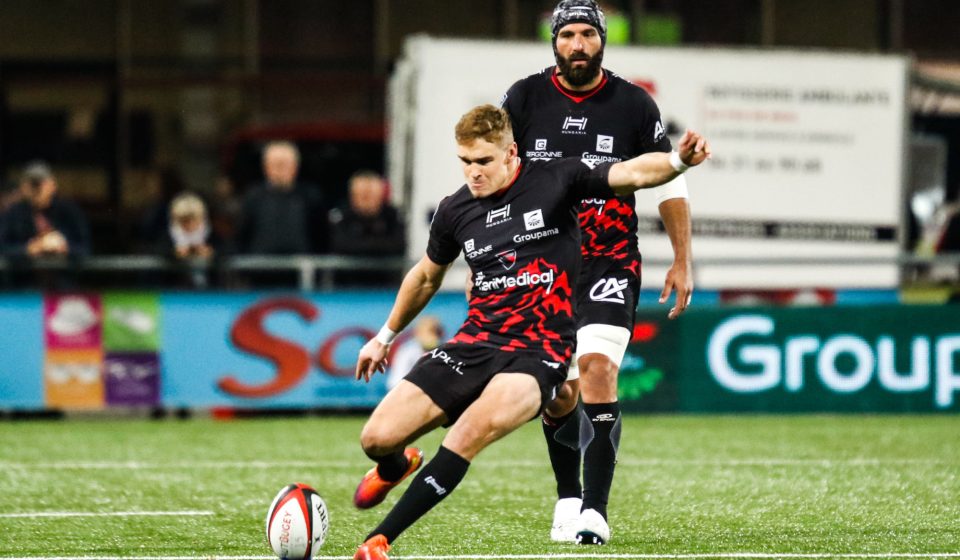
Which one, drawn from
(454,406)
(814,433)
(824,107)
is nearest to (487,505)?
(454,406)

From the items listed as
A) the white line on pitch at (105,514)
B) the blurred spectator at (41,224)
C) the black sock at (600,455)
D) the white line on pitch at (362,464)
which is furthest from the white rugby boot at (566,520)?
the blurred spectator at (41,224)

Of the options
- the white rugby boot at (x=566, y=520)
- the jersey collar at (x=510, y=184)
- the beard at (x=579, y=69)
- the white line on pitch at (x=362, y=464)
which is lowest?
the white line on pitch at (x=362, y=464)

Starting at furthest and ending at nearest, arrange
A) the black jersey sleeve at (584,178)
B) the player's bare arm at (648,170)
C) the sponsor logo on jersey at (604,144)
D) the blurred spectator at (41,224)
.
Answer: the blurred spectator at (41,224), the sponsor logo on jersey at (604,144), the black jersey sleeve at (584,178), the player's bare arm at (648,170)

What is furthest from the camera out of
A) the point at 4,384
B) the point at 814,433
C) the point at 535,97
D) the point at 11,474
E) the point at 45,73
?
the point at 45,73

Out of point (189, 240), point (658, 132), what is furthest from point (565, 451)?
point (189, 240)

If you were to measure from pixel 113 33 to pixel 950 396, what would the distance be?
45.1 feet

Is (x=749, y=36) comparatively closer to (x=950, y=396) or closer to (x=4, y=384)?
(x=950, y=396)

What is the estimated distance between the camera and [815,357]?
46.2 ft

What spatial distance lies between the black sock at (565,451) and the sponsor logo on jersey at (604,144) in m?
1.14

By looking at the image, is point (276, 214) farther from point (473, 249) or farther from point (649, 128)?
point (473, 249)

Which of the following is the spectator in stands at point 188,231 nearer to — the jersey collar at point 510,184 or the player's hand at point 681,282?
the player's hand at point 681,282

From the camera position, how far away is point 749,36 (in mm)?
24609

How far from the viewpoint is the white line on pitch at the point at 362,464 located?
10.8 metres

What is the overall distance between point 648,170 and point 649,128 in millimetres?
989
